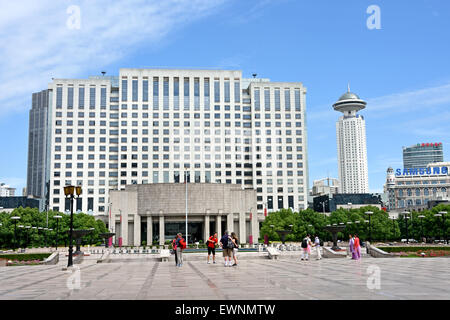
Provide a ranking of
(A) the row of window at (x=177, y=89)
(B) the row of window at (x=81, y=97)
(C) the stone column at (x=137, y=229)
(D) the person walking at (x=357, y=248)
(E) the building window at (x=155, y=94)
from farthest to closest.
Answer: (E) the building window at (x=155, y=94) → (A) the row of window at (x=177, y=89) → (B) the row of window at (x=81, y=97) → (C) the stone column at (x=137, y=229) → (D) the person walking at (x=357, y=248)

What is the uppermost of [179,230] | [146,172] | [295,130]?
[295,130]

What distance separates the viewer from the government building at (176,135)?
134 meters

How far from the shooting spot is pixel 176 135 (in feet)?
453

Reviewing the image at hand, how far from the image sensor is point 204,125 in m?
139

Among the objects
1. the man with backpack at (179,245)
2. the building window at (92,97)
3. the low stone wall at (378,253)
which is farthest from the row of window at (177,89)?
the man with backpack at (179,245)

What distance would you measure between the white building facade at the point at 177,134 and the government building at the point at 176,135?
0.93ft

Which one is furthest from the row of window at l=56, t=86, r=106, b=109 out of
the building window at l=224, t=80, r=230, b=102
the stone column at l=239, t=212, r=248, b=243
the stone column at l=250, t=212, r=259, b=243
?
the stone column at l=250, t=212, r=259, b=243

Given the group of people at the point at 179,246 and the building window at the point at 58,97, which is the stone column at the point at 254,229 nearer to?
the building window at the point at 58,97

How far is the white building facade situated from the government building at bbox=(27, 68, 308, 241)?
11.2 inches

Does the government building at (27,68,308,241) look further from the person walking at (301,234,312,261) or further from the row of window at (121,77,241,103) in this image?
the person walking at (301,234,312,261)
